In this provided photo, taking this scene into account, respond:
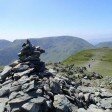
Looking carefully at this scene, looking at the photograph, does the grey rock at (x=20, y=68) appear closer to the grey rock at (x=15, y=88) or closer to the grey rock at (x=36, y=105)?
the grey rock at (x=15, y=88)

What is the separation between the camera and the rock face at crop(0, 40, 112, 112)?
26.8 m

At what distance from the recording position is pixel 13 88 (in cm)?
3048

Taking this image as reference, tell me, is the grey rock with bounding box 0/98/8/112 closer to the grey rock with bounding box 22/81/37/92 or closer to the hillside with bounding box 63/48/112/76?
Answer: the grey rock with bounding box 22/81/37/92

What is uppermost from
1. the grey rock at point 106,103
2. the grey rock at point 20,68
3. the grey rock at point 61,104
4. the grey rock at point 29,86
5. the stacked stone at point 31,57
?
the stacked stone at point 31,57

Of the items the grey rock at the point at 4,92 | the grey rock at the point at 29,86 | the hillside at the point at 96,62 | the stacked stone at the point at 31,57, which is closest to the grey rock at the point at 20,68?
the stacked stone at the point at 31,57

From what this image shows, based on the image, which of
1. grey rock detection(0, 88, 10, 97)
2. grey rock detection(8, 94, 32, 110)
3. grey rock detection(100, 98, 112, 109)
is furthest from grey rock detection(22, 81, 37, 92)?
grey rock detection(100, 98, 112, 109)

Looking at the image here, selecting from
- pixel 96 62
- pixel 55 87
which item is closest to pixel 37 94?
pixel 55 87

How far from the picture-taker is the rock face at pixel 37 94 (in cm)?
2684

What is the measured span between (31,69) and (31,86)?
6752 millimetres

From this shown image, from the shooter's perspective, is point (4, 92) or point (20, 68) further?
point (20, 68)

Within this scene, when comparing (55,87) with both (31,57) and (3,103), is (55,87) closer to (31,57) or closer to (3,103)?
(3,103)

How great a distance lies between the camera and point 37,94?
28469 mm

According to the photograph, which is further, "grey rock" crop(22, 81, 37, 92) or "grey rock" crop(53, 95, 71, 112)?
"grey rock" crop(22, 81, 37, 92)

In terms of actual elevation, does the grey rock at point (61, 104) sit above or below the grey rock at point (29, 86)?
below
